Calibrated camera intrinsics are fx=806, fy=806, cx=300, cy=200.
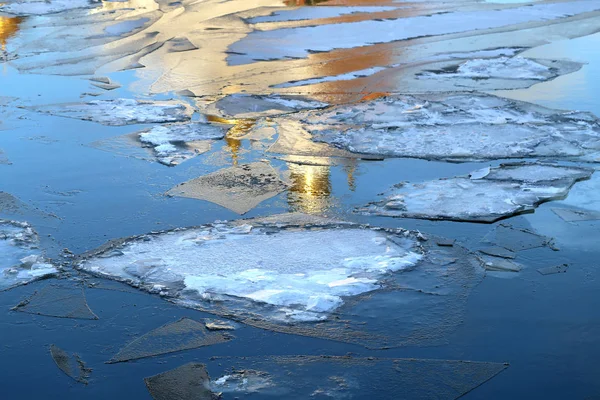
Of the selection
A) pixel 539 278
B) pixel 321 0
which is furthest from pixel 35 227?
pixel 321 0

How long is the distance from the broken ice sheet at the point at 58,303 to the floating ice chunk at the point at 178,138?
284cm

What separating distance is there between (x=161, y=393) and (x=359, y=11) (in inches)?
561

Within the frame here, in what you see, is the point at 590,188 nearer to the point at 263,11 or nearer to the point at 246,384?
the point at 246,384

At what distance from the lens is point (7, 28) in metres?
17.6

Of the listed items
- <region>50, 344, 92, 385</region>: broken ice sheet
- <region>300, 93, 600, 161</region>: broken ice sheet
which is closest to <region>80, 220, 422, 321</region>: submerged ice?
<region>50, 344, 92, 385</region>: broken ice sheet

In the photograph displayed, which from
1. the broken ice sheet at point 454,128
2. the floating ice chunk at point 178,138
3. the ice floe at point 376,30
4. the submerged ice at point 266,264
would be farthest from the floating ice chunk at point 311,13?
the submerged ice at point 266,264

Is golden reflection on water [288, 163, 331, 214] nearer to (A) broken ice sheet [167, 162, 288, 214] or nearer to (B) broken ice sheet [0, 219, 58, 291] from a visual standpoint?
(A) broken ice sheet [167, 162, 288, 214]

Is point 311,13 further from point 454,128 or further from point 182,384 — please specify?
point 182,384

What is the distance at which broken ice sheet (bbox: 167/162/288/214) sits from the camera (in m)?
7.27

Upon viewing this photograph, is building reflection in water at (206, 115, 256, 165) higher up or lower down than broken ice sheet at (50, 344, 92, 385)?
lower down

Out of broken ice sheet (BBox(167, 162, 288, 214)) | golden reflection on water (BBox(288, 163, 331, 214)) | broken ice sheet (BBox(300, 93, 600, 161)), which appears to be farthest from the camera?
broken ice sheet (BBox(300, 93, 600, 161))

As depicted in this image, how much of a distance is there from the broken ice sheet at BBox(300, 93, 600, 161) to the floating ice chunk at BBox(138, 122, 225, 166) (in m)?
0.84

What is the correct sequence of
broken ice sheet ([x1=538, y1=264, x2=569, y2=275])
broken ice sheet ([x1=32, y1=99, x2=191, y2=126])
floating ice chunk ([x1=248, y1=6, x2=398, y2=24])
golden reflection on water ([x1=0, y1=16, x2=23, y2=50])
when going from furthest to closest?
floating ice chunk ([x1=248, y1=6, x2=398, y2=24]), golden reflection on water ([x1=0, y1=16, x2=23, y2=50]), broken ice sheet ([x1=32, y1=99, x2=191, y2=126]), broken ice sheet ([x1=538, y1=264, x2=569, y2=275])

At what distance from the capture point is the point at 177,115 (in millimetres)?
9992
